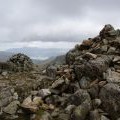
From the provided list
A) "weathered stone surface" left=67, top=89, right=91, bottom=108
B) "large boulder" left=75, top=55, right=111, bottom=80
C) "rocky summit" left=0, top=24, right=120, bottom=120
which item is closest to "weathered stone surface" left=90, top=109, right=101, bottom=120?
"rocky summit" left=0, top=24, right=120, bottom=120

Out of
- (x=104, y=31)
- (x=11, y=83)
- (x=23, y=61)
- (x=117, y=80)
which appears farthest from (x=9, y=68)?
(x=117, y=80)

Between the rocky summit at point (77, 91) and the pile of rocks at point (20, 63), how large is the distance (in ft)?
32.1

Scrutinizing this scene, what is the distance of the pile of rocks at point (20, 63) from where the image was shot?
49244 mm

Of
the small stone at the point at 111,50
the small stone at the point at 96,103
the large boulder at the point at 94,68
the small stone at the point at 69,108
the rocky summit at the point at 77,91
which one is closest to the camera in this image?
the rocky summit at the point at 77,91

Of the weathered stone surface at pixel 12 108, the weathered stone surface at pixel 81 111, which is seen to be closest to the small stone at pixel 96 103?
the weathered stone surface at pixel 81 111

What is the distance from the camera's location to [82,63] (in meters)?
33.2

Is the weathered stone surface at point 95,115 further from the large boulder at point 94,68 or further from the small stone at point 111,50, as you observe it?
the small stone at point 111,50

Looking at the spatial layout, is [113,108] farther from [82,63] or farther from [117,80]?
[82,63]

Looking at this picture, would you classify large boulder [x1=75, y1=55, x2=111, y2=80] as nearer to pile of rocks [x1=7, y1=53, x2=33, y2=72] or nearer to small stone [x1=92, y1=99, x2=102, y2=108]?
small stone [x1=92, y1=99, x2=102, y2=108]

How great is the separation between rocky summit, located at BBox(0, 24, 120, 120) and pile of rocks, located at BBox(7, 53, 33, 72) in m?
9.77

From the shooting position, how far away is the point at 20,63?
51031 mm

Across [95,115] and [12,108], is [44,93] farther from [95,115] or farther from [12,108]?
[95,115]

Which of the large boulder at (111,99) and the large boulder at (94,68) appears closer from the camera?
the large boulder at (111,99)

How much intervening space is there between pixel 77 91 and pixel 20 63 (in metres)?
24.8
